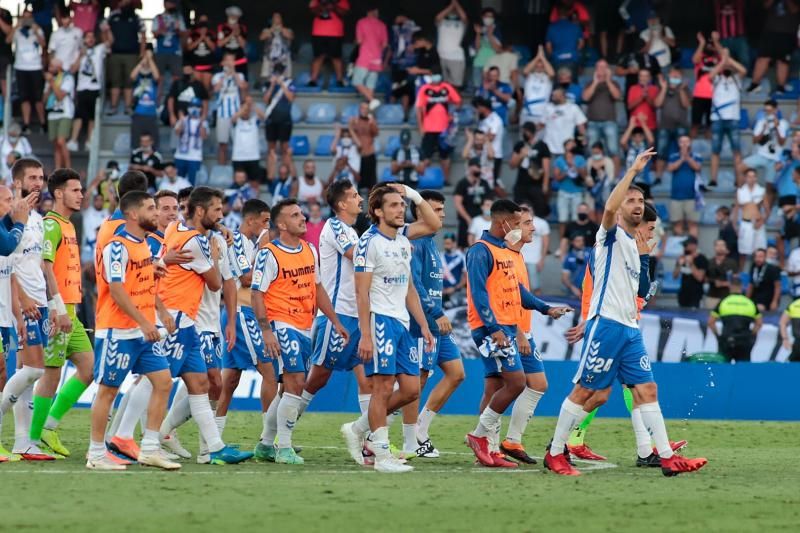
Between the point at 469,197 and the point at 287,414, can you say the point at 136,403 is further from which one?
the point at 469,197

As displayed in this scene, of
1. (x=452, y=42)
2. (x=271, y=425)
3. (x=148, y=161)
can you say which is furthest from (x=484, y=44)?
(x=271, y=425)

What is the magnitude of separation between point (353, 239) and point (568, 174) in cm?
1388

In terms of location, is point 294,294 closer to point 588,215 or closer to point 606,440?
point 606,440

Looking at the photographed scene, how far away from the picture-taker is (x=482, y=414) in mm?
13383

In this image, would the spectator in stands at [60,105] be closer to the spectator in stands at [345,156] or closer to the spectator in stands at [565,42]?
the spectator in stands at [345,156]

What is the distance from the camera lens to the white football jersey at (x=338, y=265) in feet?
44.9

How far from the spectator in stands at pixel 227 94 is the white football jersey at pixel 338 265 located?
49.3 ft

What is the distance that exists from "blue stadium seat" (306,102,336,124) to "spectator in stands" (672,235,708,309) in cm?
842

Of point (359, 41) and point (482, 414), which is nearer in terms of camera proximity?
point (482, 414)

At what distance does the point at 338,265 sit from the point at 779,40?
18.1m

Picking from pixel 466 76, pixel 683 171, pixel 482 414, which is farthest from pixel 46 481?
pixel 466 76

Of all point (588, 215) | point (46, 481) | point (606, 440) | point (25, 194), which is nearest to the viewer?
point (46, 481)

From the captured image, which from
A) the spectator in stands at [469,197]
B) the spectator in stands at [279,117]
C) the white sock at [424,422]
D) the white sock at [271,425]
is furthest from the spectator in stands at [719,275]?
the white sock at [271,425]

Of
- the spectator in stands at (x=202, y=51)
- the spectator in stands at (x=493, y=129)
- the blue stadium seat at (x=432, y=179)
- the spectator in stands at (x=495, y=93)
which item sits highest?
the spectator in stands at (x=202, y=51)
